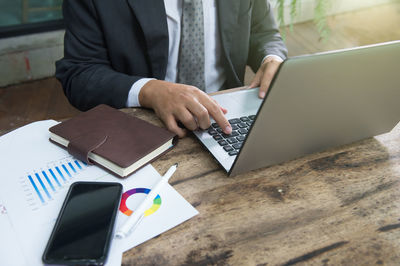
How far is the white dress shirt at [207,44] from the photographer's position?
100cm

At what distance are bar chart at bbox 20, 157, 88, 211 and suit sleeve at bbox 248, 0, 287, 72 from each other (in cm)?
79

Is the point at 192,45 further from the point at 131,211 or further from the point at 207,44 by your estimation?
the point at 131,211

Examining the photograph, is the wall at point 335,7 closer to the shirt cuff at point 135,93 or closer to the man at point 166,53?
the man at point 166,53

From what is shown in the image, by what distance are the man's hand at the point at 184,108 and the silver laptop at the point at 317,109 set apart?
3cm

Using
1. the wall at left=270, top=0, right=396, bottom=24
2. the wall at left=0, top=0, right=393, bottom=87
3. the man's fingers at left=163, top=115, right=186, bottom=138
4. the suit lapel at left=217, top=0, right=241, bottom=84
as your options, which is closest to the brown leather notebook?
the man's fingers at left=163, top=115, right=186, bottom=138

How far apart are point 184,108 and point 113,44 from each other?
0.40 metres

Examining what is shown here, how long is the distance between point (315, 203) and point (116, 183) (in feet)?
1.15

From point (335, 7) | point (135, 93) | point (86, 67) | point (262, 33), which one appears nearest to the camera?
point (135, 93)

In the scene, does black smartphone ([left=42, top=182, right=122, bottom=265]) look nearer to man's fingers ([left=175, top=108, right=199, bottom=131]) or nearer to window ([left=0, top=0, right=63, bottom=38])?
man's fingers ([left=175, top=108, right=199, bottom=131])

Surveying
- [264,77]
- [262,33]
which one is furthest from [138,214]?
[262,33]

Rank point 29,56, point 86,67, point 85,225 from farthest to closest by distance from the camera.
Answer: point 29,56 < point 86,67 < point 85,225

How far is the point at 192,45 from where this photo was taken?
1017 mm

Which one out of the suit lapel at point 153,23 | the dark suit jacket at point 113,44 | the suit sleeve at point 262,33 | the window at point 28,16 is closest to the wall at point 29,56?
the window at point 28,16

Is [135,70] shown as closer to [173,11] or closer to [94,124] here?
[173,11]
